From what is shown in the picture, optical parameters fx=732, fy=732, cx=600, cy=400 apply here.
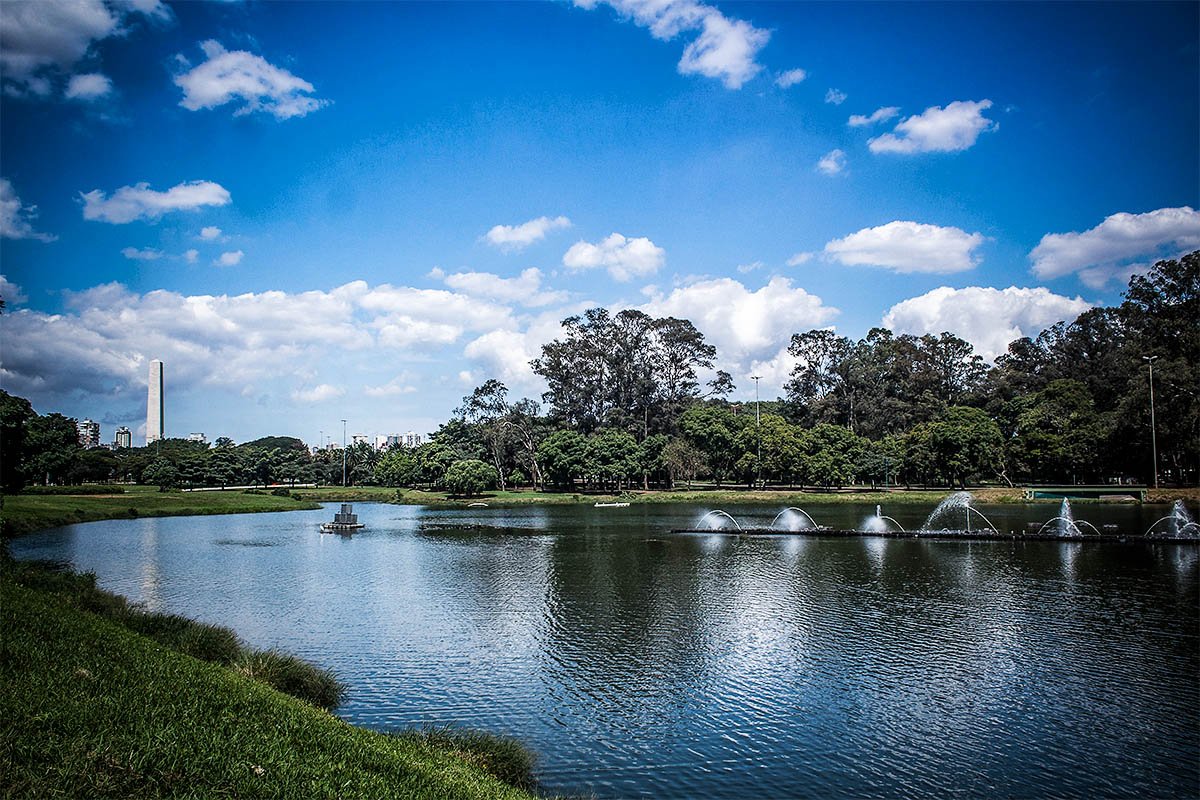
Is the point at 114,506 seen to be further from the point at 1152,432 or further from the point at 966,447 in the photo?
the point at 1152,432

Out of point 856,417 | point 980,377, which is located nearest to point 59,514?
point 856,417

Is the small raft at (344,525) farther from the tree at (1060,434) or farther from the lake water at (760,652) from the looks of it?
the tree at (1060,434)

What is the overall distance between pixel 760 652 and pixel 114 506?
64.1 meters

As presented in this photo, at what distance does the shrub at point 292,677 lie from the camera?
47.9 feet

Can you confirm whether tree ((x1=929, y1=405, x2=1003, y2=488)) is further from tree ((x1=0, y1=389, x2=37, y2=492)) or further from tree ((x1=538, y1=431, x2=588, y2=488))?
tree ((x1=0, y1=389, x2=37, y2=492))

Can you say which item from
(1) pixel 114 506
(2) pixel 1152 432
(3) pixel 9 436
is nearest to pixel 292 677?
(3) pixel 9 436

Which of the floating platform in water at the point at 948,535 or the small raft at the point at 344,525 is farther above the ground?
the small raft at the point at 344,525

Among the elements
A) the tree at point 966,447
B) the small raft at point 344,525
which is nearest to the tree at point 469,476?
the small raft at point 344,525

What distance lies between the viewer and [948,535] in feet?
146

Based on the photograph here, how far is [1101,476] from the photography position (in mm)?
85812

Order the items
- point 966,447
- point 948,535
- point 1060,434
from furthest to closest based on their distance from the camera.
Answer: point 966,447 < point 1060,434 < point 948,535

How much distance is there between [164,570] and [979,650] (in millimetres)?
32631

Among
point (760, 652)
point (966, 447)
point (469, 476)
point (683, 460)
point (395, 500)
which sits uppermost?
point (966, 447)

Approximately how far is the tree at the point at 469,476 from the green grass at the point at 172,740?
247 feet
